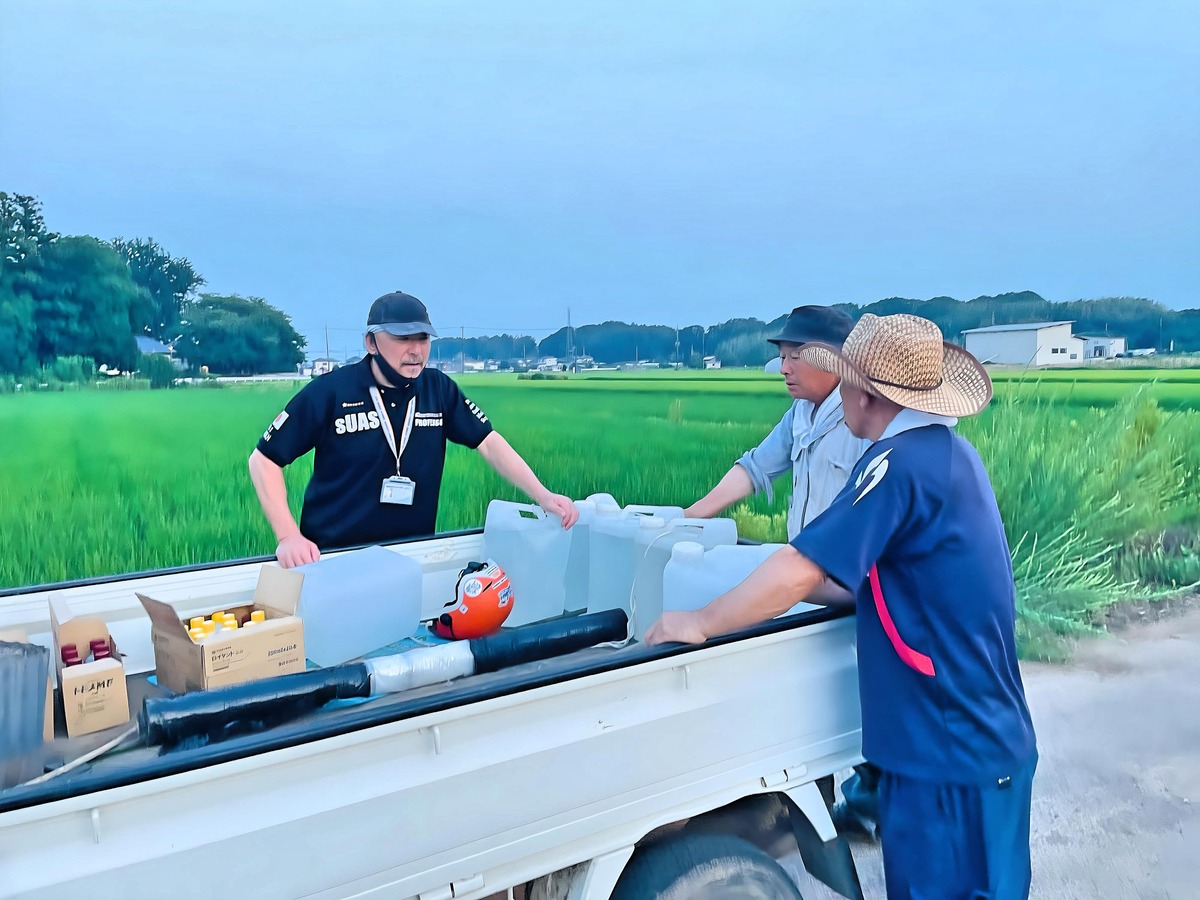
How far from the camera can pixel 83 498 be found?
5512 mm

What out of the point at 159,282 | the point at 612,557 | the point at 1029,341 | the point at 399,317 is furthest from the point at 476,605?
the point at 1029,341

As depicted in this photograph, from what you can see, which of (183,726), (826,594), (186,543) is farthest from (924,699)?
(186,543)

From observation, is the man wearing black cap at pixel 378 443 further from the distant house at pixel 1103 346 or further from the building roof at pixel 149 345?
the distant house at pixel 1103 346

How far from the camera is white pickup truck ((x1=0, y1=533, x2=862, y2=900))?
4.12 feet

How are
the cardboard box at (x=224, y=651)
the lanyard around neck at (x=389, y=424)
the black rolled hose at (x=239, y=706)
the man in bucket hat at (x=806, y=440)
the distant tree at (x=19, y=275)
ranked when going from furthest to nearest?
the distant tree at (x=19, y=275), the lanyard around neck at (x=389, y=424), the man in bucket hat at (x=806, y=440), the cardboard box at (x=224, y=651), the black rolled hose at (x=239, y=706)

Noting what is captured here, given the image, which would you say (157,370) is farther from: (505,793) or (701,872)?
(701,872)

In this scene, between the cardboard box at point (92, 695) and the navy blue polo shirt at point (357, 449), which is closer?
the cardboard box at point (92, 695)

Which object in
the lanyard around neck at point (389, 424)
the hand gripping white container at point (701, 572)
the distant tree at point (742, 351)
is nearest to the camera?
the hand gripping white container at point (701, 572)

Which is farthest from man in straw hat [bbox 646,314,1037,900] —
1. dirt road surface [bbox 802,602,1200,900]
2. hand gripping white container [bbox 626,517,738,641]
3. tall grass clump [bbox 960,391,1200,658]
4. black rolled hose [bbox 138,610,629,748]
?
tall grass clump [bbox 960,391,1200,658]

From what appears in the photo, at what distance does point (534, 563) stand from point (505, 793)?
4.23ft

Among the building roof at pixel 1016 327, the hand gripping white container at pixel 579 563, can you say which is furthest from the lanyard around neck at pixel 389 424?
the building roof at pixel 1016 327

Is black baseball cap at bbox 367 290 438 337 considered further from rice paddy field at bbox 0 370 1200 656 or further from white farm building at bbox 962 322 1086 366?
white farm building at bbox 962 322 1086 366

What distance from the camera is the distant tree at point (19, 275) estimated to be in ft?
17.5

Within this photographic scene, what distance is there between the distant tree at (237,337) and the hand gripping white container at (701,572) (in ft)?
16.4
